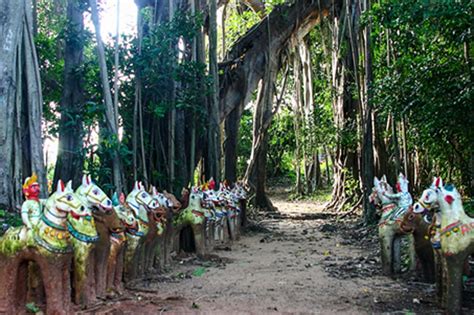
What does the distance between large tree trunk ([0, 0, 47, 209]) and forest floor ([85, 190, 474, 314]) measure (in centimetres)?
183

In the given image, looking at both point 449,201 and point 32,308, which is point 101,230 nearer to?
point 32,308

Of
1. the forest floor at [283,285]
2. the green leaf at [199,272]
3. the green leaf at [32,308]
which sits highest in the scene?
the green leaf at [32,308]

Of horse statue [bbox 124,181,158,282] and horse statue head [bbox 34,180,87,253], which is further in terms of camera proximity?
horse statue [bbox 124,181,158,282]

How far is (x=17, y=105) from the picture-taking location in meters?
5.67

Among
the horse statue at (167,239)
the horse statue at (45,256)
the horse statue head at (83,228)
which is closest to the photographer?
the horse statue at (45,256)

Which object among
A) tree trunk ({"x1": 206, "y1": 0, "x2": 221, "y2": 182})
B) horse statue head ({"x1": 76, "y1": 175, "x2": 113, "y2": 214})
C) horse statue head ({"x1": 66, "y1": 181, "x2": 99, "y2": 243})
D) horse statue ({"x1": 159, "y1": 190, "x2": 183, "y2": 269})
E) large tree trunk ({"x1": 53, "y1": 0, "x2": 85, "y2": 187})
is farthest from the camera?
tree trunk ({"x1": 206, "y1": 0, "x2": 221, "y2": 182})

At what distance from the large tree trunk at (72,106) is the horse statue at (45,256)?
3160mm

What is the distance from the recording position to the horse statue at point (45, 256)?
3664 mm

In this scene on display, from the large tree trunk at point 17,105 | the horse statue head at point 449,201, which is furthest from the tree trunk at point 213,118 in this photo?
the horse statue head at point 449,201

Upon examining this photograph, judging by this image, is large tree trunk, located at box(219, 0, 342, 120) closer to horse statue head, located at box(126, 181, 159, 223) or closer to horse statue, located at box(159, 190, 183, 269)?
horse statue, located at box(159, 190, 183, 269)

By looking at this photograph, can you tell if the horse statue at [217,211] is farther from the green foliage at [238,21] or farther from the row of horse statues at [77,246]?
the green foliage at [238,21]

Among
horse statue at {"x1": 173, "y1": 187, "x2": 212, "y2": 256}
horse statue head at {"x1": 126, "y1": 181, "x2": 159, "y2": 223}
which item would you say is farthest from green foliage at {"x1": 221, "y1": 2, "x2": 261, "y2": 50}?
horse statue head at {"x1": 126, "y1": 181, "x2": 159, "y2": 223}

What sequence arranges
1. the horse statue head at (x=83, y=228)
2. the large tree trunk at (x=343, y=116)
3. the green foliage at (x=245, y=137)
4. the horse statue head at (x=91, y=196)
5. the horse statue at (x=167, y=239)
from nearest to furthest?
the horse statue head at (x=83, y=228) → the horse statue head at (x=91, y=196) → the horse statue at (x=167, y=239) → the large tree trunk at (x=343, y=116) → the green foliage at (x=245, y=137)

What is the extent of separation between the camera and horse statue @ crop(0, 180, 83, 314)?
12.0 ft
